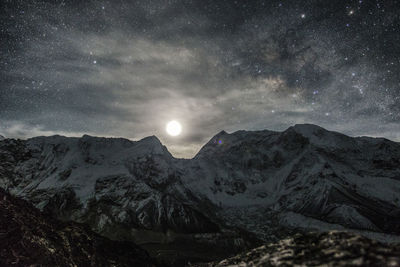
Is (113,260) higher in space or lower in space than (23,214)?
lower

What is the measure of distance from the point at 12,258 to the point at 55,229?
6.75 meters

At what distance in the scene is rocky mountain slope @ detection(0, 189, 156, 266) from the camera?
15.5m

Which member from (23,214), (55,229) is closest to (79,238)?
(55,229)

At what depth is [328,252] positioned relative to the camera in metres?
7.98

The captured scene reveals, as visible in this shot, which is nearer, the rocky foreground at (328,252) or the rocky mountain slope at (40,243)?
the rocky foreground at (328,252)

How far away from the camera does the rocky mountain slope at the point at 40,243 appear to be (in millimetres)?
15453

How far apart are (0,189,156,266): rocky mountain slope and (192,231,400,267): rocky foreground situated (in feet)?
47.0

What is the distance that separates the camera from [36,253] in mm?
16359

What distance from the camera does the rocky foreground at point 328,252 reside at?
6.55 metres

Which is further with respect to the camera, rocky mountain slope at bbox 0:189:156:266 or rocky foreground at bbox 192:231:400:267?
rocky mountain slope at bbox 0:189:156:266

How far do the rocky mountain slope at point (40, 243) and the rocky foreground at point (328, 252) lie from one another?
1434 cm

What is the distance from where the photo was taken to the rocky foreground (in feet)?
21.5

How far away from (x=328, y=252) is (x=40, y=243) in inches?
753

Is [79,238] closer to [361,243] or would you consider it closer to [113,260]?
[113,260]
